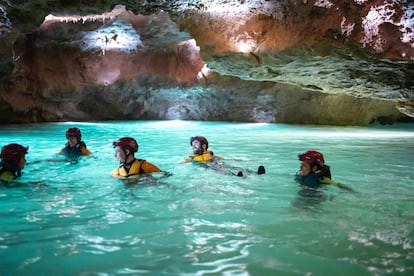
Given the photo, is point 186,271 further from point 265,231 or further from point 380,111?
point 380,111

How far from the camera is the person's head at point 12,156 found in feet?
19.3

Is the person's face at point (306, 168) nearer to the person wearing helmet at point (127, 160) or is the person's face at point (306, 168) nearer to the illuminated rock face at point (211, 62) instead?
the person wearing helmet at point (127, 160)

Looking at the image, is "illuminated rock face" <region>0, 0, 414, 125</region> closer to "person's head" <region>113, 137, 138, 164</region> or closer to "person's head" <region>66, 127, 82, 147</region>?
"person's head" <region>66, 127, 82, 147</region>

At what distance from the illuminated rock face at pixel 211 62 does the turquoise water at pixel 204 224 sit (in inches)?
145

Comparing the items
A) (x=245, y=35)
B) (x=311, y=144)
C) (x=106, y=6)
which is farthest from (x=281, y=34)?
(x=106, y=6)

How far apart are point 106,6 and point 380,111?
16.1 metres

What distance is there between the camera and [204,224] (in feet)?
13.6

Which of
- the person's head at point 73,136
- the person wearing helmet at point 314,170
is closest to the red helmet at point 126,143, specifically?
the person's head at point 73,136

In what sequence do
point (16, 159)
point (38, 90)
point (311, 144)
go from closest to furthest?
point (16, 159) < point (311, 144) < point (38, 90)

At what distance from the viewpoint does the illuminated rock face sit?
30.7 feet

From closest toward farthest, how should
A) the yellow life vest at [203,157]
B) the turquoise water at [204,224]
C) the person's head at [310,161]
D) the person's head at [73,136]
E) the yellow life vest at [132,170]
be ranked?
the turquoise water at [204,224]
the person's head at [310,161]
the yellow life vest at [132,170]
the yellow life vest at [203,157]
the person's head at [73,136]

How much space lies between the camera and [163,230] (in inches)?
156

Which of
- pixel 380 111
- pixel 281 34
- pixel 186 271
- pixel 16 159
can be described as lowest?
pixel 186 271

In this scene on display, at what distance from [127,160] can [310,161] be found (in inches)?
111
